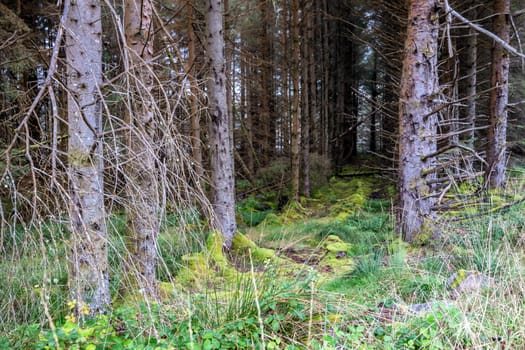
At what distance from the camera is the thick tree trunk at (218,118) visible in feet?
17.8

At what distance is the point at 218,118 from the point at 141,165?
3.97 meters

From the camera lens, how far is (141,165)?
1592mm

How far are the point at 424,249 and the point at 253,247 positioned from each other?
2.32 meters

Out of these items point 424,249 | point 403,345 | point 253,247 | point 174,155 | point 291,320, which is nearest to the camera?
point 174,155

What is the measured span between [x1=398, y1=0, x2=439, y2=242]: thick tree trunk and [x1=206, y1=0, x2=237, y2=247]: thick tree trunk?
2689mm

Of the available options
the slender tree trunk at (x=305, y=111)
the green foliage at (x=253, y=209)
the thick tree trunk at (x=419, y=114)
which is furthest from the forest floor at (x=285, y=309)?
the slender tree trunk at (x=305, y=111)

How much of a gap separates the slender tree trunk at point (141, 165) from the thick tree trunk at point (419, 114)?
2.99 meters

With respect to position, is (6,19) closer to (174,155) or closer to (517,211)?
(174,155)

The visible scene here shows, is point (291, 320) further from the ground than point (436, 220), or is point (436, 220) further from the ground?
point (436, 220)

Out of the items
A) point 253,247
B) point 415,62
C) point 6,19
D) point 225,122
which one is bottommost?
point 253,247

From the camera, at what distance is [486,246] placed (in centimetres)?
315

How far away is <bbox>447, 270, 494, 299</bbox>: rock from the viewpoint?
2.39 metres

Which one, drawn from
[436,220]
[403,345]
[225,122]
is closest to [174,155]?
[403,345]

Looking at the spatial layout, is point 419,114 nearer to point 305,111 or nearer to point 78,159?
point 78,159
